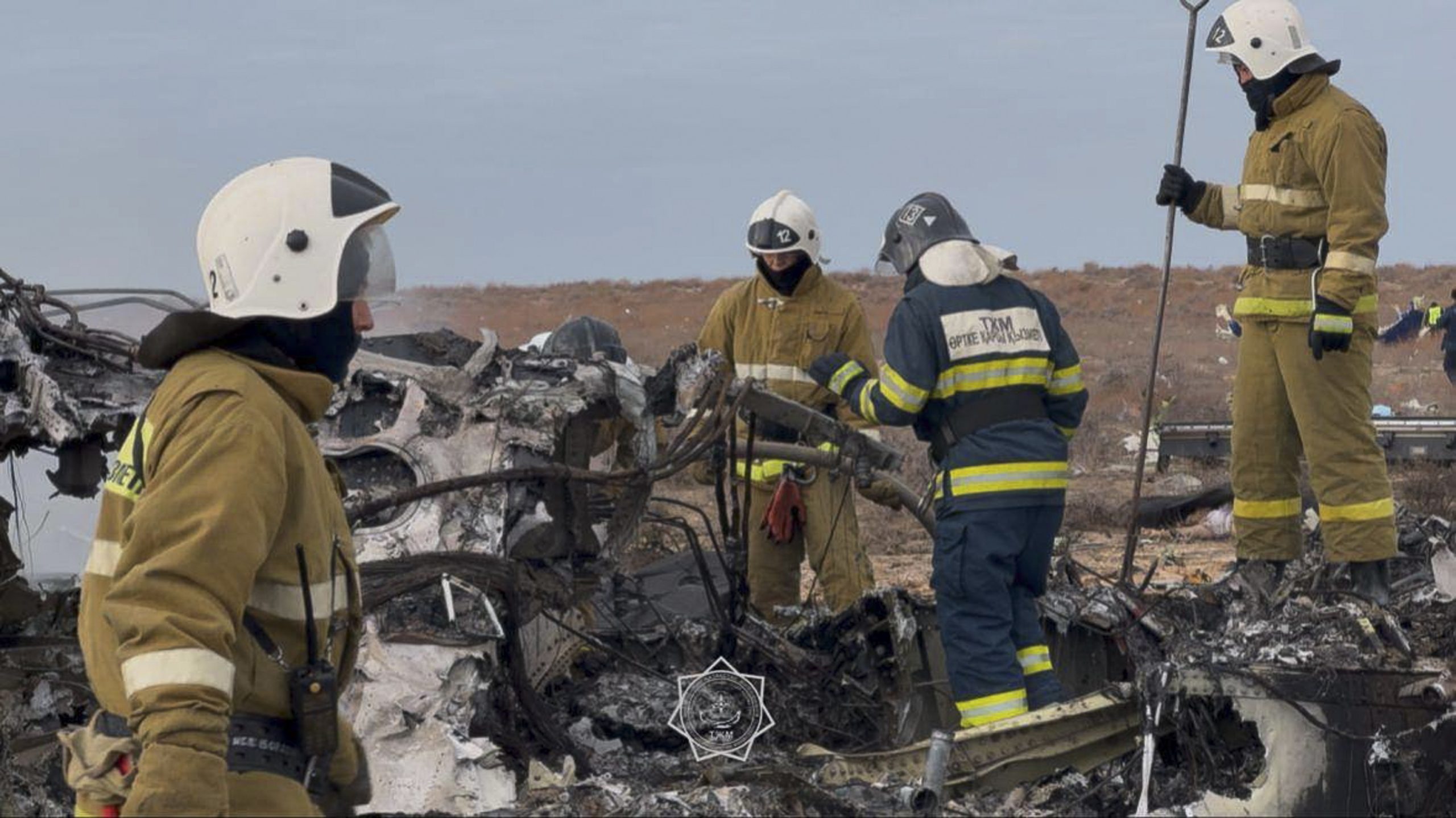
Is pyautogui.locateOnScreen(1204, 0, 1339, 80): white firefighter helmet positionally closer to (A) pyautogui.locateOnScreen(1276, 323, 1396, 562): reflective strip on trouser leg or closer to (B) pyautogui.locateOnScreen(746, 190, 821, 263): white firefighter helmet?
(A) pyautogui.locateOnScreen(1276, 323, 1396, 562): reflective strip on trouser leg

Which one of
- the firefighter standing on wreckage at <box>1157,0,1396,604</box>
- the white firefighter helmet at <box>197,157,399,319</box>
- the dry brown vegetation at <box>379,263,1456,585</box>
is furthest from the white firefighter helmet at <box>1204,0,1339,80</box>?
the white firefighter helmet at <box>197,157,399,319</box>

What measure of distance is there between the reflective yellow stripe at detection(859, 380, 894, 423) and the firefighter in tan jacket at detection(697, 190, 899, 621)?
5.29 ft

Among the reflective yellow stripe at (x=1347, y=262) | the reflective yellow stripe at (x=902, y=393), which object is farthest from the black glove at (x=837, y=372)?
the reflective yellow stripe at (x=1347, y=262)

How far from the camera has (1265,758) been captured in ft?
18.0

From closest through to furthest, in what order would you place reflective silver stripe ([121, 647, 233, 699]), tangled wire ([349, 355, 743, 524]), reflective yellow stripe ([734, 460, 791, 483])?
reflective silver stripe ([121, 647, 233, 699]), tangled wire ([349, 355, 743, 524]), reflective yellow stripe ([734, 460, 791, 483])

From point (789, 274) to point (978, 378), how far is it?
8.18ft

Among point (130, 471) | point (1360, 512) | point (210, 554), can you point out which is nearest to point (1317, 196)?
point (1360, 512)

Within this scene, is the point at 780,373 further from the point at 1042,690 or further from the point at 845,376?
the point at 1042,690

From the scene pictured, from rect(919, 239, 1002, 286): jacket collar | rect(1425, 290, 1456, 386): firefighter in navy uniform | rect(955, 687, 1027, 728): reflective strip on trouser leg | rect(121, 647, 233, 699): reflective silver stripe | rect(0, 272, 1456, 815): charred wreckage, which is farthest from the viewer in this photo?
rect(1425, 290, 1456, 386): firefighter in navy uniform

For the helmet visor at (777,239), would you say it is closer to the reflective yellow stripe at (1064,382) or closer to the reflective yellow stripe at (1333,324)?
the reflective yellow stripe at (1064,382)

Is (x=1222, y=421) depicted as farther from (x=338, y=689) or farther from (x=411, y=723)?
(x=338, y=689)

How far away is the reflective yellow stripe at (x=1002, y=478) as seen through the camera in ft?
21.5

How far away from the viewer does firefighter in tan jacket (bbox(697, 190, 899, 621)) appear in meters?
8.66

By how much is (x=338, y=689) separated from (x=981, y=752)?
2821 millimetres
